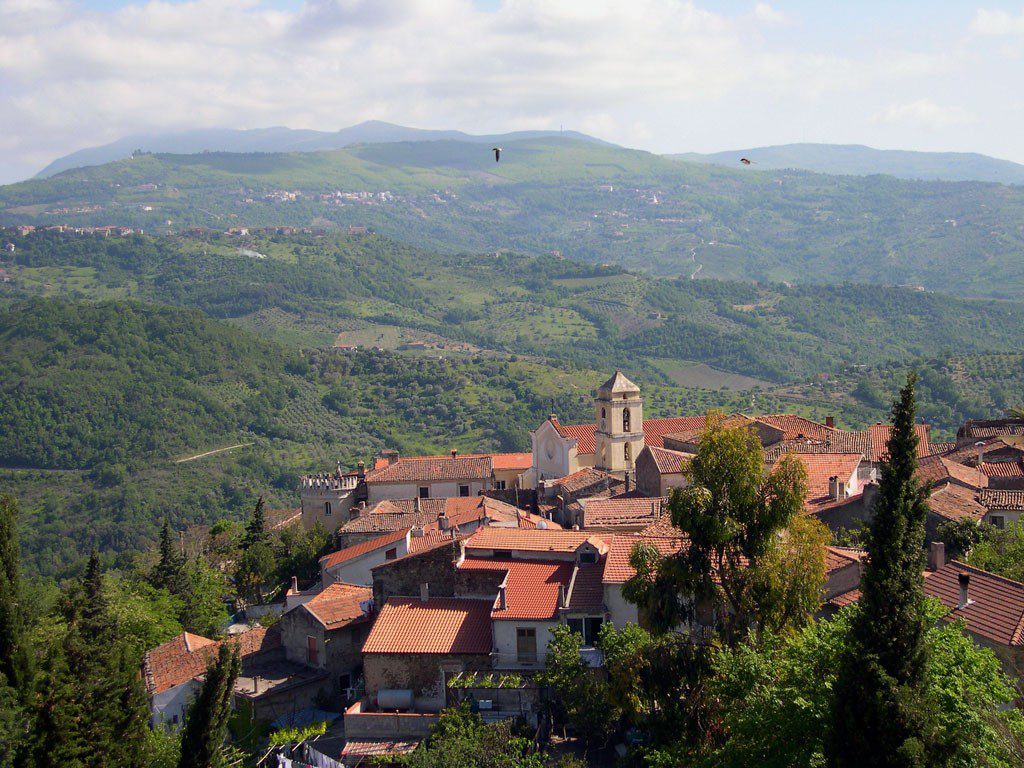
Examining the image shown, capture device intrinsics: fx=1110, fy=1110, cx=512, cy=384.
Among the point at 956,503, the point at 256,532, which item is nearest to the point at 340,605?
the point at 256,532

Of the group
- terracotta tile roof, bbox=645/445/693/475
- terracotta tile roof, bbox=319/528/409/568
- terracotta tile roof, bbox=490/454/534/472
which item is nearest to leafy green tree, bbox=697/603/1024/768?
terracotta tile roof, bbox=319/528/409/568

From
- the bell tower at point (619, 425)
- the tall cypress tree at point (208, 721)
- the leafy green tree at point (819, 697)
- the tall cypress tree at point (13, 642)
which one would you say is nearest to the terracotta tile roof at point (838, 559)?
the leafy green tree at point (819, 697)

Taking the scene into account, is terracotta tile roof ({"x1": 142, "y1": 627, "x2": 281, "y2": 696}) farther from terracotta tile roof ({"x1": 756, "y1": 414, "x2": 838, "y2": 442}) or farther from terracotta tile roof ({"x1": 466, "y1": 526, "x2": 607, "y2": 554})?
terracotta tile roof ({"x1": 756, "y1": 414, "x2": 838, "y2": 442})

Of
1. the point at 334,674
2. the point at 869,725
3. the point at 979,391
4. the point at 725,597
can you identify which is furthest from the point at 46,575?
the point at 979,391

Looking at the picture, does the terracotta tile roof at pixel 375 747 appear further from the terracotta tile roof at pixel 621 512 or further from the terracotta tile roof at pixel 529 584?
the terracotta tile roof at pixel 621 512

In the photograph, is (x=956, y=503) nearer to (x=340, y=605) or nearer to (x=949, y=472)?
(x=949, y=472)
